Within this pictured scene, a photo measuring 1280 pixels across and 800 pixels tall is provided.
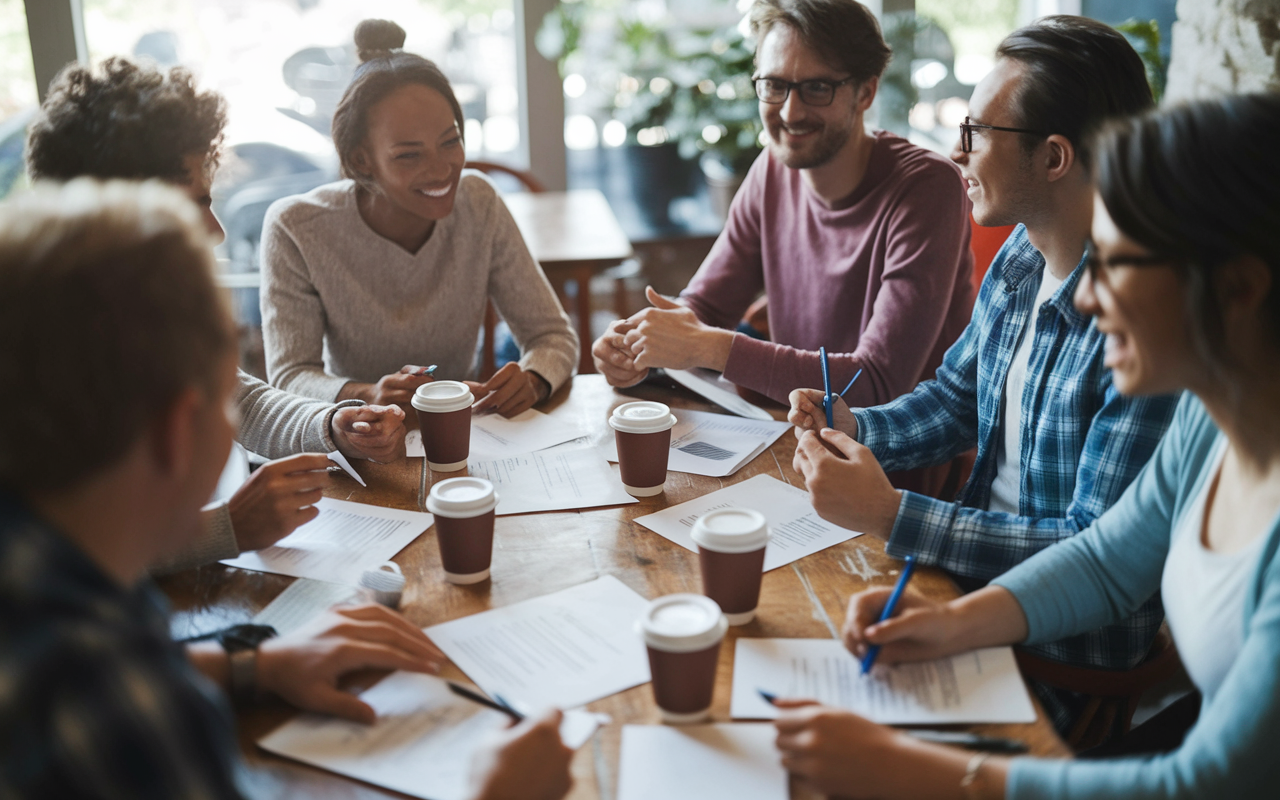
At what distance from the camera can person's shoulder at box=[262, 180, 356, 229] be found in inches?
76.2

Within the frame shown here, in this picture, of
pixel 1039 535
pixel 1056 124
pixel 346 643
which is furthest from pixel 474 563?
pixel 1056 124

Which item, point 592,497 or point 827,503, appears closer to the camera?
point 827,503

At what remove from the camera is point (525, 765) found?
0.78m

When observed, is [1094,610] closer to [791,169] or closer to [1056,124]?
[1056,124]

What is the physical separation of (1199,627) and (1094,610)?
0.15m

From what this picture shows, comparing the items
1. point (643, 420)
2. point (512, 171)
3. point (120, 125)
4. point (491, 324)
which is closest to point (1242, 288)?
point (643, 420)

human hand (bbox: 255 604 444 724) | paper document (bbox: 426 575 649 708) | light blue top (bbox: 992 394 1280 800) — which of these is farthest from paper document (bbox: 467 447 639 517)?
light blue top (bbox: 992 394 1280 800)

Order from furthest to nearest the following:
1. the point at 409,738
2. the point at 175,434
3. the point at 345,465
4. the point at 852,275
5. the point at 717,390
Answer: the point at 852,275 < the point at 717,390 < the point at 345,465 < the point at 409,738 < the point at 175,434

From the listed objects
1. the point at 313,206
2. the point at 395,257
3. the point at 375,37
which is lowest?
the point at 395,257

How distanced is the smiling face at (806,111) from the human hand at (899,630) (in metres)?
1.28

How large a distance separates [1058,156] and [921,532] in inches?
26.5

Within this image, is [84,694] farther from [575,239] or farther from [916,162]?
[575,239]

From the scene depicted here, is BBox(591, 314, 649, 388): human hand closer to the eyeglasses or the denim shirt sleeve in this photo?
the denim shirt sleeve

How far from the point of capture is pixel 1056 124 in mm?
1477
